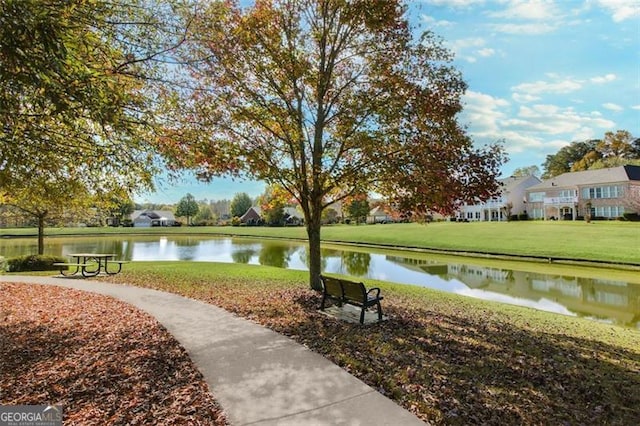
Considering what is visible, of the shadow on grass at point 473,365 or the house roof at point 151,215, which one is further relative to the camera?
the house roof at point 151,215

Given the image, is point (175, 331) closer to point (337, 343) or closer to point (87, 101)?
point (337, 343)

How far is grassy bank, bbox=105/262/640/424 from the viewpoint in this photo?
4.27 metres

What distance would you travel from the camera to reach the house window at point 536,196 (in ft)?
185

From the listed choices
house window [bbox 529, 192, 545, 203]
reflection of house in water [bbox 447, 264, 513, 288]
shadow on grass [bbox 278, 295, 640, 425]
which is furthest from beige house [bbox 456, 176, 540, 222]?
shadow on grass [bbox 278, 295, 640, 425]

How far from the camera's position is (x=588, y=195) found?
4909 centimetres

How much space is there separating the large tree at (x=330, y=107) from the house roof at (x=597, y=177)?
159 ft

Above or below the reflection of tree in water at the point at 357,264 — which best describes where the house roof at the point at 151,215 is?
above

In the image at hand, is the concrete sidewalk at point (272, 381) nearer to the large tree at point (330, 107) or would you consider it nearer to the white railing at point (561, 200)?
the large tree at point (330, 107)

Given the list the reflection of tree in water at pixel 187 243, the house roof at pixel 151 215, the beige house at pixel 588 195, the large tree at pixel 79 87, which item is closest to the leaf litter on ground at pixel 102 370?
the large tree at pixel 79 87

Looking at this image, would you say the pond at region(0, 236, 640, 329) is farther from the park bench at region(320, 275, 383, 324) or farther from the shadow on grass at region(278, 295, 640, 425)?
the park bench at region(320, 275, 383, 324)

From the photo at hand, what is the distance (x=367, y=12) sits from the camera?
8.88m

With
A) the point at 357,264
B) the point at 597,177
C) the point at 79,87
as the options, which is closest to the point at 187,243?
the point at 357,264

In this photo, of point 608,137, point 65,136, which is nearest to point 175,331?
point 65,136

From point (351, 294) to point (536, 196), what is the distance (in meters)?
59.3
